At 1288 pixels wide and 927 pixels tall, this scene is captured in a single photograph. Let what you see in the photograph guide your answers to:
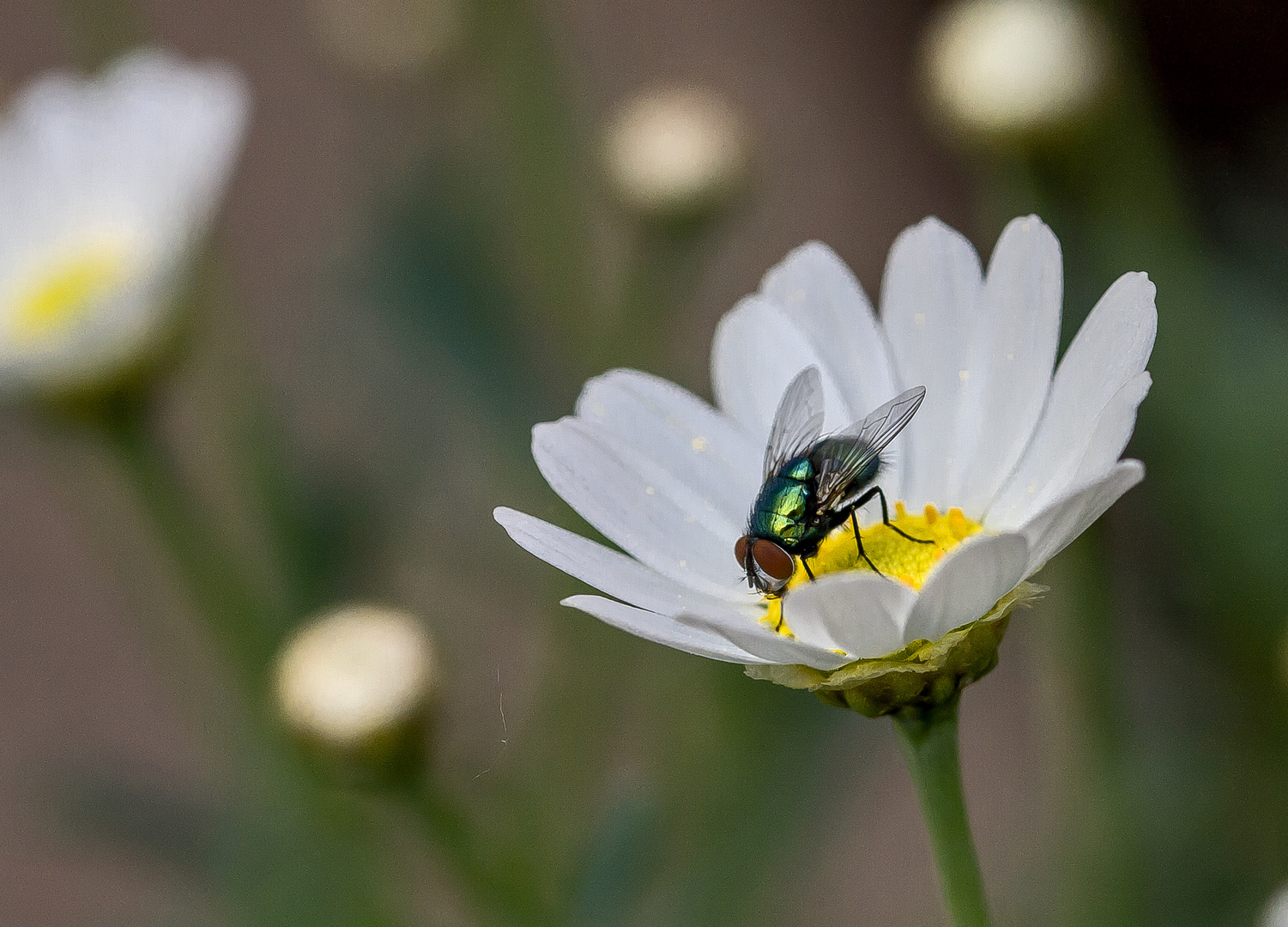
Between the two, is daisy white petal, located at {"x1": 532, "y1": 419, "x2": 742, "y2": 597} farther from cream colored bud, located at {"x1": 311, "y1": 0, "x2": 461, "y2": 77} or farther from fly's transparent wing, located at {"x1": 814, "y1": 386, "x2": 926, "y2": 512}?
cream colored bud, located at {"x1": 311, "y1": 0, "x2": 461, "y2": 77}

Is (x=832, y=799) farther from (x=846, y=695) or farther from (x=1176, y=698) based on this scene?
(x=846, y=695)

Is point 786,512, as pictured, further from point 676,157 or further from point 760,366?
point 676,157

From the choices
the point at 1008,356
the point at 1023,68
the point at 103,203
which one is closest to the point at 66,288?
the point at 103,203

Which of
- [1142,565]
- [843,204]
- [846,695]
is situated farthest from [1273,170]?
[843,204]

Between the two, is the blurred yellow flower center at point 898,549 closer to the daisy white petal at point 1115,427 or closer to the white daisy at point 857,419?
the white daisy at point 857,419

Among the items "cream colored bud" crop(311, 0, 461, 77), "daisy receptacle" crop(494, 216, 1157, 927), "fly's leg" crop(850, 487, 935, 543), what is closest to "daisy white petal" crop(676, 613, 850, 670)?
"daisy receptacle" crop(494, 216, 1157, 927)

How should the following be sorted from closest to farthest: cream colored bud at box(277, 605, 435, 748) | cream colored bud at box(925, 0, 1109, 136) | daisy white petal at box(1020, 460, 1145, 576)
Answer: daisy white petal at box(1020, 460, 1145, 576) < cream colored bud at box(277, 605, 435, 748) < cream colored bud at box(925, 0, 1109, 136)

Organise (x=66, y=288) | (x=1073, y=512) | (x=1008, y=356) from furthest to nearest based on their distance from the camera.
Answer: (x=66, y=288), (x=1008, y=356), (x=1073, y=512)
